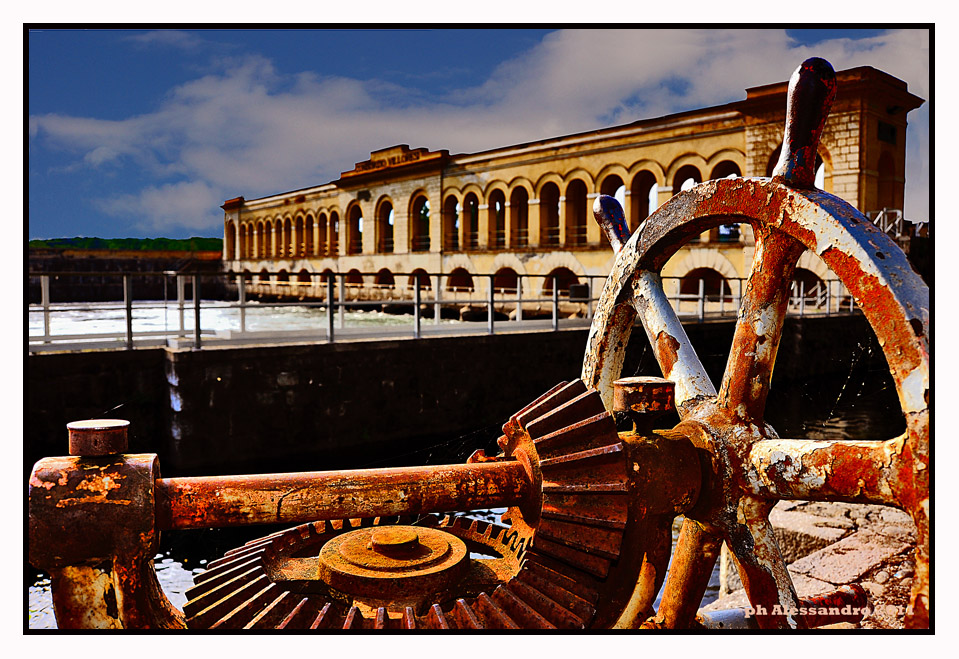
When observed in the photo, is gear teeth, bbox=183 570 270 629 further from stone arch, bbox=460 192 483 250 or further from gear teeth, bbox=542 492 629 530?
stone arch, bbox=460 192 483 250

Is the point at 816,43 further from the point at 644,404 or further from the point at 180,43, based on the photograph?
the point at 180,43

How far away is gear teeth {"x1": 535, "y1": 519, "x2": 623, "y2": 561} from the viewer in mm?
1229

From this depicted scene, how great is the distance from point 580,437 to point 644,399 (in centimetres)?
13

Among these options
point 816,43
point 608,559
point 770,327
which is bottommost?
point 608,559

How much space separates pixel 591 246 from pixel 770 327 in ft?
52.5

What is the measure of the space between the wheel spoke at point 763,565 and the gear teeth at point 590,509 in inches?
10.6

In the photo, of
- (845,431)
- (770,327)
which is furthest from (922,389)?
(845,431)

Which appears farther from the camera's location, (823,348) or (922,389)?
(823,348)

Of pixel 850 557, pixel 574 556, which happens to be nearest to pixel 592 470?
pixel 574 556

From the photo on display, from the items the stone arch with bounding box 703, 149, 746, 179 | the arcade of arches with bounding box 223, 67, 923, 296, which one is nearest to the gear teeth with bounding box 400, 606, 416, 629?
the arcade of arches with bounding box 223, 67, 923, 296

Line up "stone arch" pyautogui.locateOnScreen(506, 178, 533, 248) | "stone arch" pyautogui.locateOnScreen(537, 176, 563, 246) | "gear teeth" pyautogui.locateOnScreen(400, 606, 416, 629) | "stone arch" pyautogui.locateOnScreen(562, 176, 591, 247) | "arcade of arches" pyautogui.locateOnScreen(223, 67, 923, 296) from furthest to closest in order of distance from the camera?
"stone arch" pyautogui.locateOnScreen(506, 178, 533, 248)
"stone arch" pyautogui.locateOnScreen(537, 176, 563, 246)
"stone arch" pyautogui.locateOnScreen(562, 176, 591, 247)
"arcade of arches" pyautogui.locateOnScreen(223, 67, 923, 296)
"gear teeth" pyautogui.locateOnScreen(400, 606, 416, 629)

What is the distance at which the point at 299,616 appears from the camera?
1335 mm

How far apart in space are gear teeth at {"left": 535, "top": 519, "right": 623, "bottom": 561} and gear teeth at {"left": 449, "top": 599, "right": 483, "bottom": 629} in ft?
0.71

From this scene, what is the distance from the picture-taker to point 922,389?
98cm
